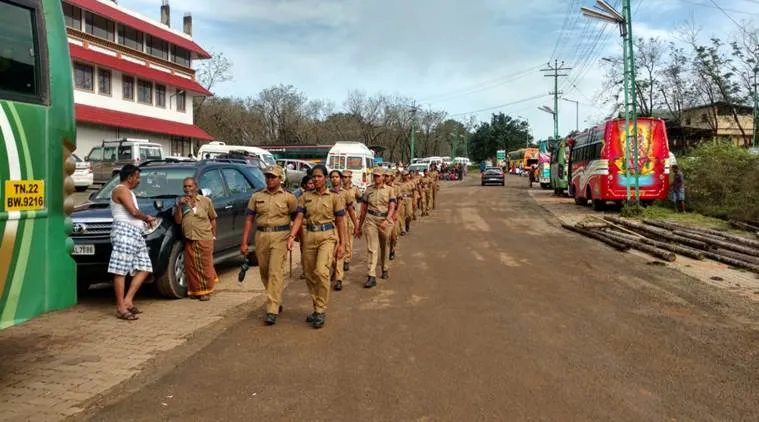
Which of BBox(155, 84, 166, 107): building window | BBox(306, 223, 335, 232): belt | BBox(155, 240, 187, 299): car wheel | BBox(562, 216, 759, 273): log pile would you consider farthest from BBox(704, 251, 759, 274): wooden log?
BBox(155, 84, 166, 107): building window

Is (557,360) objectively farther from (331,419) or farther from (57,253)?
(57,253)

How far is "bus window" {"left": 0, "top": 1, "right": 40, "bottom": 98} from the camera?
403 cm

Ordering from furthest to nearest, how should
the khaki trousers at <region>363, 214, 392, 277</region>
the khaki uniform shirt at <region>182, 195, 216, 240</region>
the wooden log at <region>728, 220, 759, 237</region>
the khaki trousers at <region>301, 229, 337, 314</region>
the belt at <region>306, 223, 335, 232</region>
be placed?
the wooden log at <region>728, 220, 759, 237</region>, the khaki trousers at <region>363, 214, 392, 277</region>, the khaki uniform shirt at <region>182, 195, 216, 240</region>, the belt at <region>306, 223, 335, 232</region>, the khaki trousers at <region>301, 229, 337, 314</region>

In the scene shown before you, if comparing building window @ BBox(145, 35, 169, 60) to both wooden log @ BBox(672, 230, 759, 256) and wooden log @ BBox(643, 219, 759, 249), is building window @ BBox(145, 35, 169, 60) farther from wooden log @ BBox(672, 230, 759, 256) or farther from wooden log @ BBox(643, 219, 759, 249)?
wooden log @ BBox(672, 230, 759, 256)

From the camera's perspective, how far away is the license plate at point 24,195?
3.99 metres

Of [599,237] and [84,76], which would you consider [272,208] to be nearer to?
[599,237]

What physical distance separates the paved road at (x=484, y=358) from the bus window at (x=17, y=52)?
2.32m

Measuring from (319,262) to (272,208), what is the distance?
785 mm

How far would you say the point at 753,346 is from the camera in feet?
19.7

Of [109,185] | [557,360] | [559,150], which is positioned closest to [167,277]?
[109,185]

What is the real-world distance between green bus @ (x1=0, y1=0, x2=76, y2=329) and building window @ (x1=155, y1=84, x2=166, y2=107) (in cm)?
3590

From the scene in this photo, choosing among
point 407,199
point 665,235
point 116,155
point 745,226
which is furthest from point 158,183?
point 116,155

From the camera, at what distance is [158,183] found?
Answer: 8.75 m

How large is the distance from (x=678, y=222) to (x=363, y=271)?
11.3 m
